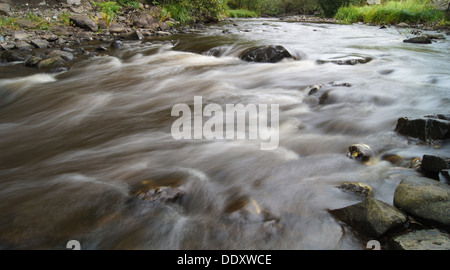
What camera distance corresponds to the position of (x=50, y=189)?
2334 mm

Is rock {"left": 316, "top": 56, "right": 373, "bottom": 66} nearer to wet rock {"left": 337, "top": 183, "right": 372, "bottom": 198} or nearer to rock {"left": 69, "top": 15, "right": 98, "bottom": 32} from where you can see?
wet rock {"left": 337, "top": 183, "right": 372, "bottom": 198}

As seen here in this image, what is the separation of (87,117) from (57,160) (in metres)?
1.45

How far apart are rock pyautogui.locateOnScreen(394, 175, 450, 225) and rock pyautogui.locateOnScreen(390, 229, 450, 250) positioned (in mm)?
117

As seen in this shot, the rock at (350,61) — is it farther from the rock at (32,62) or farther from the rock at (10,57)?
the rock at (10,57)

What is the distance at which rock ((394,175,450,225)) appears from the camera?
170 cm

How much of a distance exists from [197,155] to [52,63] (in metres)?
5.89

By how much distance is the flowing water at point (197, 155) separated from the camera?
6.04ft

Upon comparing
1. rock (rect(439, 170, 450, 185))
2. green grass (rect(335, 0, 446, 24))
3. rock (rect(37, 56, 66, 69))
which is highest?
green grass (rect(335, 0, 446, 24))

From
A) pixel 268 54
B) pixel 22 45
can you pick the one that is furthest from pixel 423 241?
pixel 22 45

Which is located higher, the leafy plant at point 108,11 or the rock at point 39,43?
the leafy plant at point 108,11

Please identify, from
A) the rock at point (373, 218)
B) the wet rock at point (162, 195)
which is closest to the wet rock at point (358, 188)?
the rock at point (373, 218)

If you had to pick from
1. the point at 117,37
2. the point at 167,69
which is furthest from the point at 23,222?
the point at 117,37

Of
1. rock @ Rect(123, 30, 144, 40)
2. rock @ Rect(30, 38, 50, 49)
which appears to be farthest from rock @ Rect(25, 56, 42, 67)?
rock @ Rect(123, 30, 144, 40)

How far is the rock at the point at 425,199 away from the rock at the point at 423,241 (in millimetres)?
117
